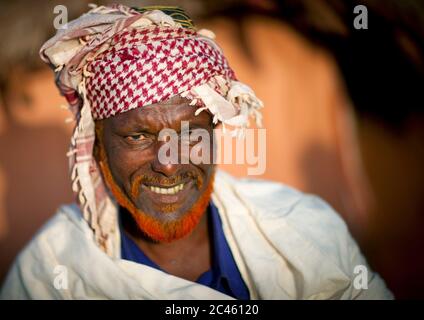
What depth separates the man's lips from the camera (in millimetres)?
1969

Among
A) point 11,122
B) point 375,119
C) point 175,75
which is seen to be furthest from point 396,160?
point 11,122

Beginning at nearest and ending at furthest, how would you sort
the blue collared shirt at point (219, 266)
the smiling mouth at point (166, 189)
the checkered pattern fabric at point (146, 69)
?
the checkered pattern fabric at point (146, 69)
the smiling mouth at point (166, 189)
the blue collared shirt at point (219, 266)

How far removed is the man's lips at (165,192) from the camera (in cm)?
197

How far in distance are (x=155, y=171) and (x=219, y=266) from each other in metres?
0.57

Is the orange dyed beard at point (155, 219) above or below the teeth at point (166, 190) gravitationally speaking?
below

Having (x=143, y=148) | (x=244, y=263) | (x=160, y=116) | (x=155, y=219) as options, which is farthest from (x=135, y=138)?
(x=244, y=263)

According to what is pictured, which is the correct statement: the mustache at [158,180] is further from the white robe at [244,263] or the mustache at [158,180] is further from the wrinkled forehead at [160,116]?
the white robe at [244,263]

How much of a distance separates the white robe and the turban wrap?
353 mm

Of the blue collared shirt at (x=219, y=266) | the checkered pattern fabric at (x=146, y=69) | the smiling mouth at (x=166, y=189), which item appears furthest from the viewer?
the blue collared shirt at (x=219, y=266)

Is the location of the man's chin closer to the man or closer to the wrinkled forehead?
the man

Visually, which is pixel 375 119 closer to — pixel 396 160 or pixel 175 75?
pixel 396 160


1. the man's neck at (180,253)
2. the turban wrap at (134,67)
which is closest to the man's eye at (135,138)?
the turban wrap at (134,67)

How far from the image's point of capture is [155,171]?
192 cm

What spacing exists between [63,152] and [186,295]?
2451 mm
